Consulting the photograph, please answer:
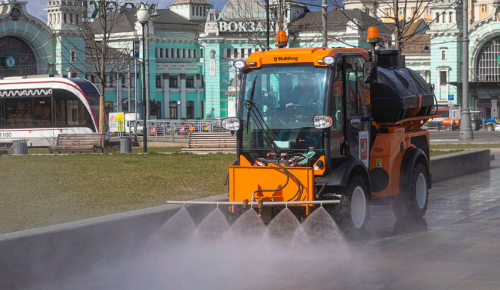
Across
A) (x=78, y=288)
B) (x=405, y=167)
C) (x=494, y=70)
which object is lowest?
(x=78, y=288)

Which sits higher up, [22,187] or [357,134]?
[357,134]

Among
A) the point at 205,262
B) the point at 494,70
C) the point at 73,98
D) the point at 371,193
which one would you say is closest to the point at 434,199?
the point at 371,193

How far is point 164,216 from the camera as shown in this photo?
1059 cm

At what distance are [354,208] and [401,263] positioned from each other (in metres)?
1.68

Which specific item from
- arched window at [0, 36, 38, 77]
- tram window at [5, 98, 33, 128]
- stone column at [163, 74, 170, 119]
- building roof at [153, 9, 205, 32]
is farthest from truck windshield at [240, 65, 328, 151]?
building roof at [153, 9, 205, 32]

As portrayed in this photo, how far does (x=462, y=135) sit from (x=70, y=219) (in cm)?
3185

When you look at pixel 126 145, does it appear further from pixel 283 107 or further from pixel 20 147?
pixel 283 107

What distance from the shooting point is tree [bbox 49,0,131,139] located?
1531 inches

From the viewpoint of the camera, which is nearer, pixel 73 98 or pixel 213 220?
pixel 213 220

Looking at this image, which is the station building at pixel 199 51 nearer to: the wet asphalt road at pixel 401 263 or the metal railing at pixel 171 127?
the metal railing at pixel 171 127

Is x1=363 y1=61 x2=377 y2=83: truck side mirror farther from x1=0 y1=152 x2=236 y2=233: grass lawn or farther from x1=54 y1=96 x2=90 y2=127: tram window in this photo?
x1=54 y1=96 x2=90 y2=127: tram window

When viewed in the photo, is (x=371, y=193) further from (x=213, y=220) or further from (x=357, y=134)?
(x=213, y=220)

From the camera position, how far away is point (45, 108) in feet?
143

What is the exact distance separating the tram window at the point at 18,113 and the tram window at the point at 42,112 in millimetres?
379
